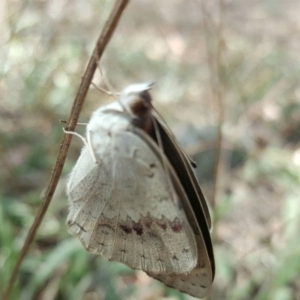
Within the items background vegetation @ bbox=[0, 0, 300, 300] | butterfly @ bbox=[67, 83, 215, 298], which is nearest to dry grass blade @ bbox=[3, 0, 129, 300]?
butterfly @ bbox=[67, 83, 215, 298]

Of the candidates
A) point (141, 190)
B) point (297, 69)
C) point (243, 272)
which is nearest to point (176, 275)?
point (141, 190)

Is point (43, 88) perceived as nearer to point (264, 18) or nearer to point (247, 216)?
point (247, 216)

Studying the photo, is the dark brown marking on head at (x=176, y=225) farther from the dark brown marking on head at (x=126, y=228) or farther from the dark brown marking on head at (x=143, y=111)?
the dark brown marking on head at (x=143, y=111)

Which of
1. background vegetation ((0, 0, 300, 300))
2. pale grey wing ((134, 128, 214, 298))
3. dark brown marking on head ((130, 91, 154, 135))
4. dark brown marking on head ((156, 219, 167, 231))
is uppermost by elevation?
dark brown marking on head ((130, 91, 154, 135))

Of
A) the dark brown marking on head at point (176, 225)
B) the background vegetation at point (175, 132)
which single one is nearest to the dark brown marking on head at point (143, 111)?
the dark brown marking on head at point (176, 225)

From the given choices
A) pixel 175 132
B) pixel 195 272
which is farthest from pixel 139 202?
pixel 175 132

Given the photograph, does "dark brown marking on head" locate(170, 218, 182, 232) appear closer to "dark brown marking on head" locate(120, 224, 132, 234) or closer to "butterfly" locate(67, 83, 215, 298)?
"butterfly" locate(67, 83, 215, 298)

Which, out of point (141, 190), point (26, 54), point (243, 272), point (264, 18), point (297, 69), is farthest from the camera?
point (264, 18)
